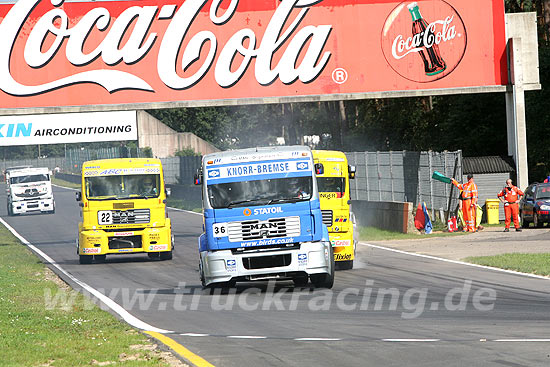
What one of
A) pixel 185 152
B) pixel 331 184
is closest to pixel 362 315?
pixel 331 184

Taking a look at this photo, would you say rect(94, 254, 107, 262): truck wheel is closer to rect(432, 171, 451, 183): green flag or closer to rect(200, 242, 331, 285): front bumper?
rect(200, 242, 331, 285): front bumper

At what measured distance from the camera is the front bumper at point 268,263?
1650 centimetres

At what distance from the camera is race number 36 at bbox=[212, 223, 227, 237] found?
54.6 feet

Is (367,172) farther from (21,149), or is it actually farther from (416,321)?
(21,149)

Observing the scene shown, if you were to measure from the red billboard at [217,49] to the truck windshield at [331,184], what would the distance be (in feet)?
36.0

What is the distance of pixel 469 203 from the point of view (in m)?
29.8

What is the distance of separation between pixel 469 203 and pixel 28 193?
31240 millimetres

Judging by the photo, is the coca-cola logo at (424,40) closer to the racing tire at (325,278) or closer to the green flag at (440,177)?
the green flag at (440,177)

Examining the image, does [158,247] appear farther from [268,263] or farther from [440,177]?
[440,177]

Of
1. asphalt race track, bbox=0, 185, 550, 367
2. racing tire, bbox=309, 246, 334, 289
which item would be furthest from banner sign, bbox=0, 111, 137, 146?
racing tire, bbox=309, 246, 334, 289

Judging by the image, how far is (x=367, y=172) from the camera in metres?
41.8

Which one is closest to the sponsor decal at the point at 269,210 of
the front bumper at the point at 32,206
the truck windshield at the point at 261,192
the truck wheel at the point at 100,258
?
the truck windshield at the point at 261,192

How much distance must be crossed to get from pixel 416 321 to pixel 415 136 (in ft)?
165

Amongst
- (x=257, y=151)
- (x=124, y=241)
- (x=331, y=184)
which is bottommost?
(x=124, y=241)
